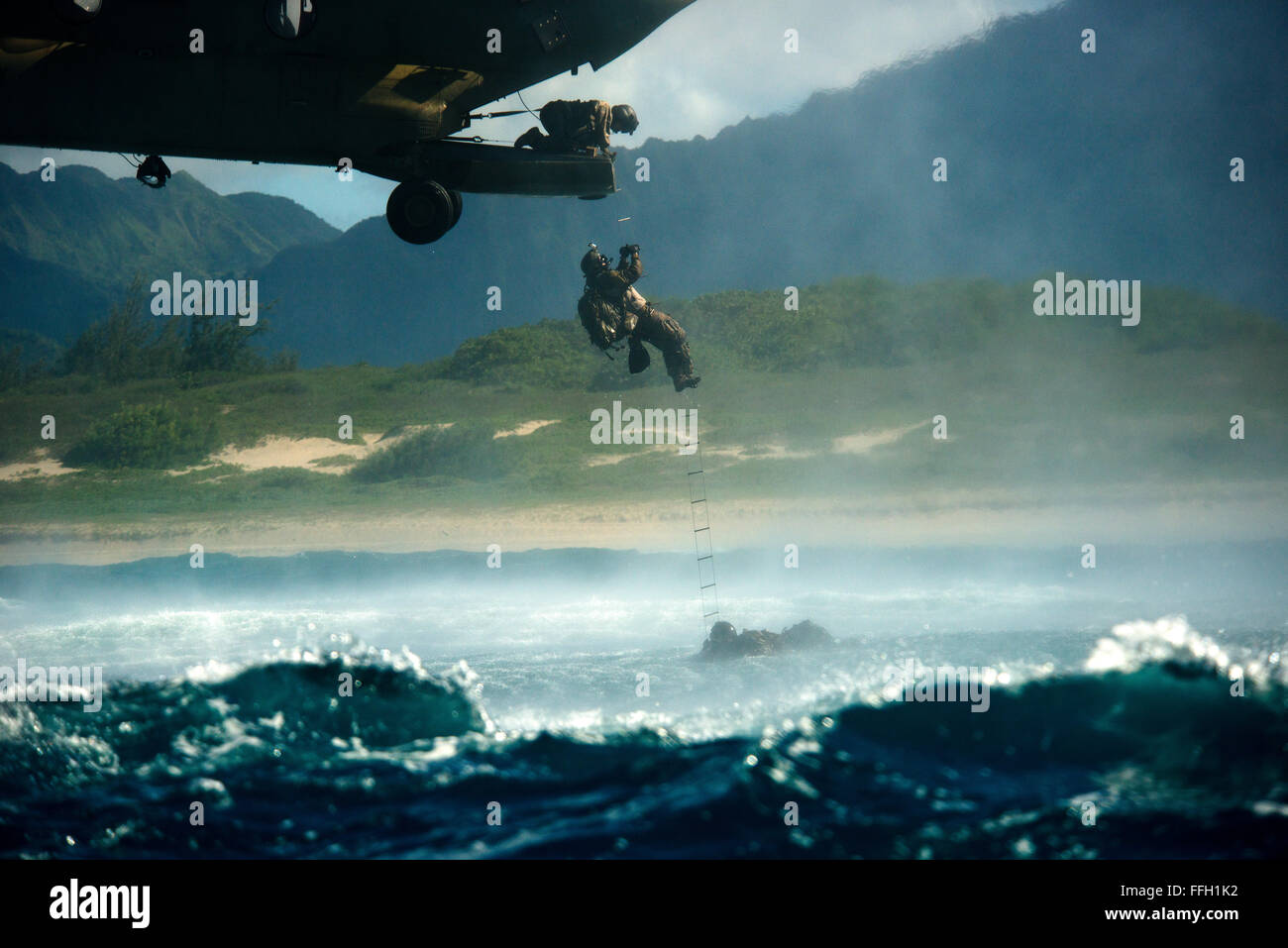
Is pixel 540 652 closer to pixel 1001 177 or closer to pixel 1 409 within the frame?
pixel 1001 177

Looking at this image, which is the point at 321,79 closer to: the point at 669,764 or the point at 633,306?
the point at 633,306

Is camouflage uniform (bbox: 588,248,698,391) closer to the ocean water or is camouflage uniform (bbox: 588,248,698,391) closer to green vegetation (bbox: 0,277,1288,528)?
the ocean water

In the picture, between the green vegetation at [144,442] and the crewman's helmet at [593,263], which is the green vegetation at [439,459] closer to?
the green vegetation at [144,442]

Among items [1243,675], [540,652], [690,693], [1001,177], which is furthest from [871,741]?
[1001,177]

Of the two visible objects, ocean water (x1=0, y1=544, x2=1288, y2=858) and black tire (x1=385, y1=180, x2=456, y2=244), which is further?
black tire (x1=385, y1=180, x2=456, y2=244)

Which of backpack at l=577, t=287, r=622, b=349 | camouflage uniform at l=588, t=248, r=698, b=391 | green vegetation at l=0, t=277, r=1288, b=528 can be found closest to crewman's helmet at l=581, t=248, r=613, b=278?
camouflage uniform at l=588, t=248, r=698, b=391

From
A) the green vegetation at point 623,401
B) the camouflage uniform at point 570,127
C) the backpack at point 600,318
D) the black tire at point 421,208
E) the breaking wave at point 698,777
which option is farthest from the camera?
the green vegetation at point 623,401

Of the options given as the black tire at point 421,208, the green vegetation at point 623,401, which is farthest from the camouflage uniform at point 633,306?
the green vegetation at point 623,401
